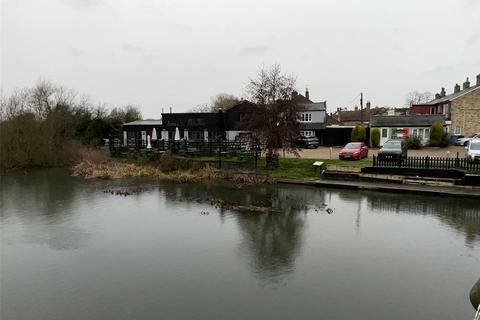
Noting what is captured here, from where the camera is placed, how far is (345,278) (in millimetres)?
8375

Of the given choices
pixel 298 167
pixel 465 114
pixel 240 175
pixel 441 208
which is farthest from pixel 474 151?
pixel 465 114

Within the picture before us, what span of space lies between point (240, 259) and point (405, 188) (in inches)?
441

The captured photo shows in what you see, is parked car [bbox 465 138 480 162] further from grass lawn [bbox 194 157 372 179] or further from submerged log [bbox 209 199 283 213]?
submerged log [bbox 209 199 283 213]

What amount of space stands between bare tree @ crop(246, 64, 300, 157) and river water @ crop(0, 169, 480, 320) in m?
7.29

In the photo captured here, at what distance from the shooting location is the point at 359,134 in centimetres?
3744

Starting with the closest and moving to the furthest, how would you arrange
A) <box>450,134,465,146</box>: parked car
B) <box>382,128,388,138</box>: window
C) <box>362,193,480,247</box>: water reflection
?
<box>362,193,480,247</box>: water reflection → <box>450,134,465,146</box>: parked car → <box>382,128,388,138</box>: window

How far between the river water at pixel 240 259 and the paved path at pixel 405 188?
0.53m

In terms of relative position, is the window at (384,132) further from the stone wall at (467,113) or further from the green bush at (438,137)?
the stone wall at (467,113)

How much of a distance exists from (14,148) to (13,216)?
17489 mm

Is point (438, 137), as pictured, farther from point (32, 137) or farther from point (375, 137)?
point (32, 137)

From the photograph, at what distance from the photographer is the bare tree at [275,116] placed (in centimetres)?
2358

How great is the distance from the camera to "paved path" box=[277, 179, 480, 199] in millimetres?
16625

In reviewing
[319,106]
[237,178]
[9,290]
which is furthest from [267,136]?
[319,106]

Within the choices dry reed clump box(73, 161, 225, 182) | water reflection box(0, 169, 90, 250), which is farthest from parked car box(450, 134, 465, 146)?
water reflection box(0, 169, 90, 250)
